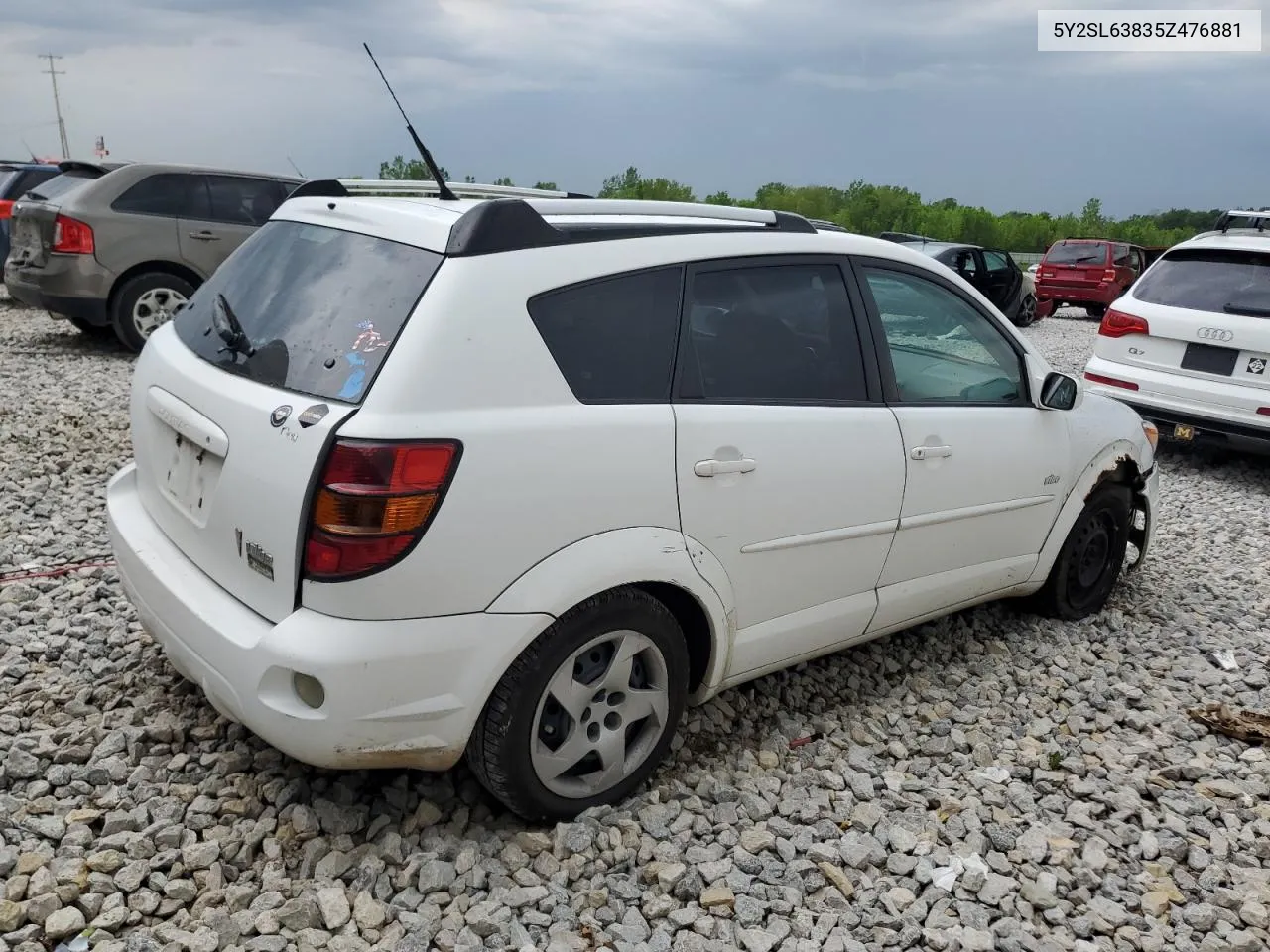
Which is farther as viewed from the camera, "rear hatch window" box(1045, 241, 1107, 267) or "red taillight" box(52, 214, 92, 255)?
"rear hatch window" box(1045, 241, 1107, 267)

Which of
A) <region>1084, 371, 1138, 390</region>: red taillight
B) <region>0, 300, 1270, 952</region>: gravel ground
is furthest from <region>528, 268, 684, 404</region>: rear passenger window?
<region>1084, 371, 1138, 390</region>: red taillight

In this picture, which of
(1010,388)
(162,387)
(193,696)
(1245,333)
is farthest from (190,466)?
(1245,333)

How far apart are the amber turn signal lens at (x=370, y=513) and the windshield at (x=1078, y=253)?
21.0m

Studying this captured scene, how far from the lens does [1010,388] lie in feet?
13.4

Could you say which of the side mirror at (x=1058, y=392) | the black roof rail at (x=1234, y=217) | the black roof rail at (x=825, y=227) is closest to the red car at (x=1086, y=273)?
the black roof rail at (x=1234, y=217)

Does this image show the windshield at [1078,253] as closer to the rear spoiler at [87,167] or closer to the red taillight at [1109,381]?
the red taillight at [1109,381]

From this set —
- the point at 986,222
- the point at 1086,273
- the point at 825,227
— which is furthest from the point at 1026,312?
the point at 986,222

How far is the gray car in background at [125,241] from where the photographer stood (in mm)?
9094

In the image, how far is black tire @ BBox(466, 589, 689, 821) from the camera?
8.93 ft

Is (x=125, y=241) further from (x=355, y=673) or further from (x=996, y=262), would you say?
(x=996, y=262)

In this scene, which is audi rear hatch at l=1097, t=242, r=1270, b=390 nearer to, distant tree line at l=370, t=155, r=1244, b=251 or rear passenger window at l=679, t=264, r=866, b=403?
rear passenger window at l=679, t=264, r=866, b=403

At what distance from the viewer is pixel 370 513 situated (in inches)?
96.3

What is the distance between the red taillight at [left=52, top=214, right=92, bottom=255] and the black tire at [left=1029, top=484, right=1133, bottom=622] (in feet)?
26.9

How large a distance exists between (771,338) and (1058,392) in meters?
1.50
